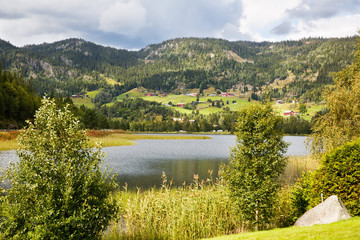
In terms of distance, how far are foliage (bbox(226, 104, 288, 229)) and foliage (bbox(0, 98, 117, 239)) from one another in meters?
7.56

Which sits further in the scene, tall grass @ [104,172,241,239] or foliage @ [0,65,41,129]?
foliage @ [0,65,41,129]

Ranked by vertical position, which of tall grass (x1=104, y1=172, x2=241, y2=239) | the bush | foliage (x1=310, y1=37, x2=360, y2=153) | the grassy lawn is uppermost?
foliage (x1=310, y1=37, x2=360, y2=153)

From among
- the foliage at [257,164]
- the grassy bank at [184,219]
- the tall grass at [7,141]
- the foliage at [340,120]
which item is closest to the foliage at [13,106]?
the tall grass at [7,141]

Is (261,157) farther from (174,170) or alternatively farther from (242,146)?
(174,170)

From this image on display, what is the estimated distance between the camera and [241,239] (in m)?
10.5

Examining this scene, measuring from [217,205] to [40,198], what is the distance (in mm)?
11230

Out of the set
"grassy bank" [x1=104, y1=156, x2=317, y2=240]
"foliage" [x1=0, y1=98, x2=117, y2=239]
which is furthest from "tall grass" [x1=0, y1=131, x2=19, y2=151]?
"foliage" [x1=0, y1=98, x2=117, y2=239]

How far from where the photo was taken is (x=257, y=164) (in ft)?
43.7

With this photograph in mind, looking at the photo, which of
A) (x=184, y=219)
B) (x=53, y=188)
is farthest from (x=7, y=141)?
(x=53, y=188)

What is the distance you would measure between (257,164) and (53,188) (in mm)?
10319

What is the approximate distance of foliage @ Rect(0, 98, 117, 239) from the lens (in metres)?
8.20

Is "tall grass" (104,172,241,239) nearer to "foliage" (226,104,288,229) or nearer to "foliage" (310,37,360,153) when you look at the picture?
"foliage" (226,104,288,229)

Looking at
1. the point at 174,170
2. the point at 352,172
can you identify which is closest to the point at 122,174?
the point at 174,170

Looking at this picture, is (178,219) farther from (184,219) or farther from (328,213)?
(328,213)
